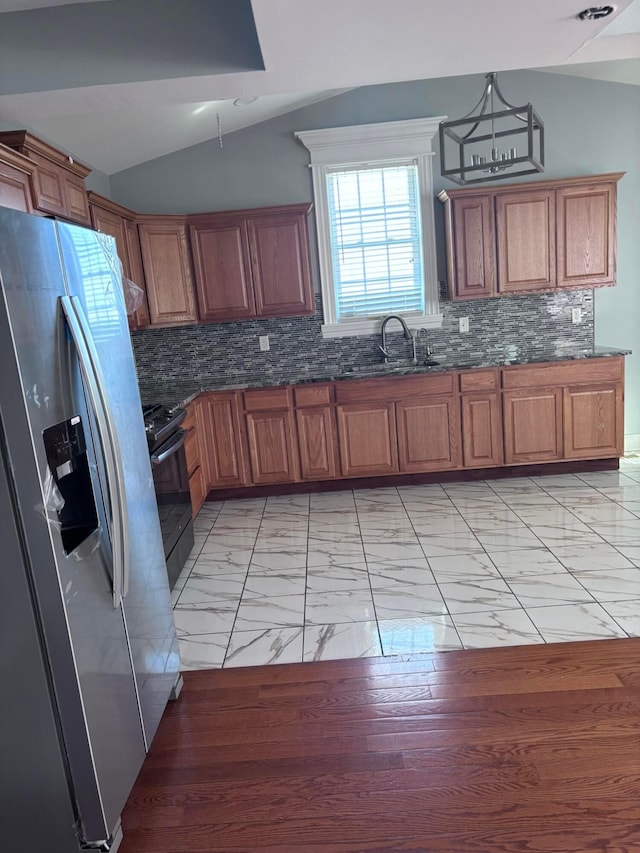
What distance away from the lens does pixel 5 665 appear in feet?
4.84

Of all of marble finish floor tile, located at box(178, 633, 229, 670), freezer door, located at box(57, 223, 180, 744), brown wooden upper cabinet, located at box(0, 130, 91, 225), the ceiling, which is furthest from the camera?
brown wooden upper cabinet, located at box(0, 130, 91, 225)

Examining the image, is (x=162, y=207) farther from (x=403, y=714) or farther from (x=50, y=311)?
(x=403, y=714)

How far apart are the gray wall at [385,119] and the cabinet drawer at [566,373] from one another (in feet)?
3.72

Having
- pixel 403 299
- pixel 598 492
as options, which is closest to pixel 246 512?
pixel 403 299

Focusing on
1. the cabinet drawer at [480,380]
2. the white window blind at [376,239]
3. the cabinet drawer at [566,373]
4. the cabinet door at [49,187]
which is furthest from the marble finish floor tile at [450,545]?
the cabinet door at [49,187]

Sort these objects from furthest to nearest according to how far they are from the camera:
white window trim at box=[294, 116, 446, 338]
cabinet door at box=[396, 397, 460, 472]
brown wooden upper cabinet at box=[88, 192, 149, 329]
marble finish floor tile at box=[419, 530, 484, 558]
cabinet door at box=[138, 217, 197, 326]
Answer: white window trim at box=[294, 116, 446, 338], cabinet door at box=[396, 397, 460, 472], cabinet door at box=[138, 217, 197, 326], brown wooden upper cabinet at box=[88, 192, 149, 329], marble finish floor tile at box=[419, 530, 484, 558]

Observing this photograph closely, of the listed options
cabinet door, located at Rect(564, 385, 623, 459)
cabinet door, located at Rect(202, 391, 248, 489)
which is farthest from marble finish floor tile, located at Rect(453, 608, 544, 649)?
cabinet door, located at Rect(202, 391, 248, 489)

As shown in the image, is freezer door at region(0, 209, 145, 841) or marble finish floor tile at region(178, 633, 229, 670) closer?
freezer door at region(0, 209, 145, 841)

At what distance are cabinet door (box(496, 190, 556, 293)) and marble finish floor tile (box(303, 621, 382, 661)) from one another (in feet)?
9.85

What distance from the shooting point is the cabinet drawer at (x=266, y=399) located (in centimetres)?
450

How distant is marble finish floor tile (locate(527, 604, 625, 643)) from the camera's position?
248cm

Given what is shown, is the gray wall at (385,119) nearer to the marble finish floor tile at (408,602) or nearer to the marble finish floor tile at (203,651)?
the marble finish floor tile at (408,602)

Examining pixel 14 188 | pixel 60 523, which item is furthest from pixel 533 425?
pixel 60 523

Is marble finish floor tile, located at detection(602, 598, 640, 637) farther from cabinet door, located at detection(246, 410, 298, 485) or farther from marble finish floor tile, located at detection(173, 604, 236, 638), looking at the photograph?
cabinet door, located at detection(246, 410, 298, 485)
